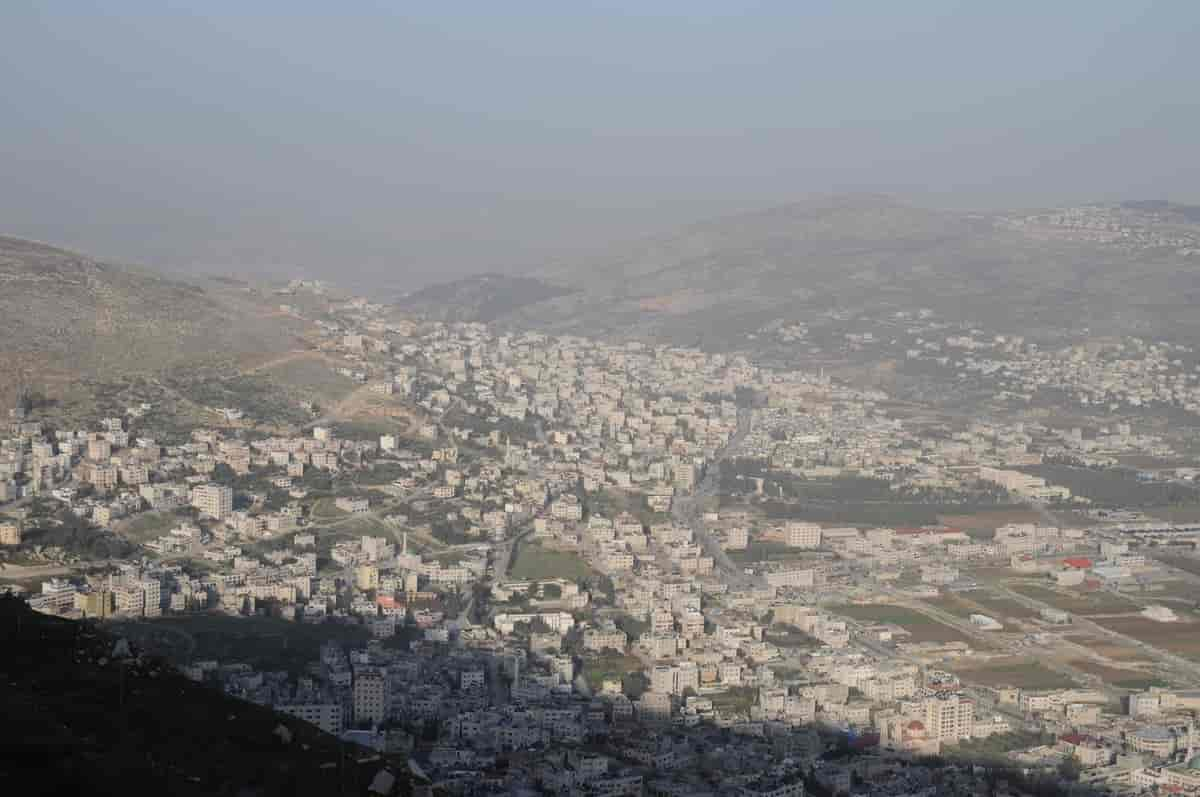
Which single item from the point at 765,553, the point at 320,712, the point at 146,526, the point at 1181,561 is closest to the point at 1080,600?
the point at 1181,561

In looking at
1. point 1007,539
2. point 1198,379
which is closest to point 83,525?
point 1007,539

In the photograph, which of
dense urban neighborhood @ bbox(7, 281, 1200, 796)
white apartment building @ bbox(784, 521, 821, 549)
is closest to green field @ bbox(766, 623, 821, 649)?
dense urban neighborhood @ bbox(7, 281, 1200, 796)

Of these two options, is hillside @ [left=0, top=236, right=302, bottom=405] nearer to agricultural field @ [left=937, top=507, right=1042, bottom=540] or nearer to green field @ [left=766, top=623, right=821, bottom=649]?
green field @ [left=766, top=623, right=821, bottom=649]

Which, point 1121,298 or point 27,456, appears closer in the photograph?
point 27,456

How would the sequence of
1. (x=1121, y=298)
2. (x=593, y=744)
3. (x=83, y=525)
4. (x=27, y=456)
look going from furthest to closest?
(x=1121, y=298), (x=27, y=456), (x=83, y=525), (x=593, y=744)

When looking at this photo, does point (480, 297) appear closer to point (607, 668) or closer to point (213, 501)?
point (213, 501)

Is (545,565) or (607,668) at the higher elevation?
(545,565)

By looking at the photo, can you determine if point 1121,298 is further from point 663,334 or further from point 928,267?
point 663,334
